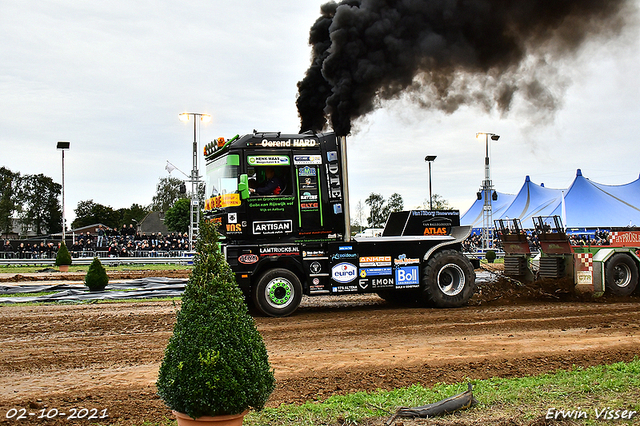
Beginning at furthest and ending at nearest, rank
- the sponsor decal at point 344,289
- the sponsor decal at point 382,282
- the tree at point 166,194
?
the tree at point 166,194 < the sponsor decal at point 382,282 < the sponsor decal at point 344,289

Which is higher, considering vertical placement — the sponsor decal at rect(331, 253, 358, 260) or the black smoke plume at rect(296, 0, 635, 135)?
the black smoke plume at rect(296, 0, 635, 135)

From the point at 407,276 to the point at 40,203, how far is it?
87.0 m

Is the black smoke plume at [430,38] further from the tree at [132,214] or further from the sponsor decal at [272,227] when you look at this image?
the tree at [132,214]

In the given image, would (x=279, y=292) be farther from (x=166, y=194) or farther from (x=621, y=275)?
(x=166, y=194)

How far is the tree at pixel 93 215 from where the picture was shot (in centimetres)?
10350

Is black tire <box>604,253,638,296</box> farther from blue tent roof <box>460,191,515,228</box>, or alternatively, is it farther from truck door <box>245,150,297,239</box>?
blue tent roof <box>460,191,515,228</box>

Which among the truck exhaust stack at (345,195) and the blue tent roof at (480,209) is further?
the blue tent roof at (480,209)

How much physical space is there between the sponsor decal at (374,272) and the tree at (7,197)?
76.3 metres

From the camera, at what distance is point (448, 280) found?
12.7m

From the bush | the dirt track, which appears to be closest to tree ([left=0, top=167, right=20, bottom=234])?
the bush

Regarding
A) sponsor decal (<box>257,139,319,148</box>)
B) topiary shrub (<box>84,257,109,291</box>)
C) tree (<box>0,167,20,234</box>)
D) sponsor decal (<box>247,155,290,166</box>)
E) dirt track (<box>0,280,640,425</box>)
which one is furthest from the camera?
tree (<box>0,167,20,234</box>)

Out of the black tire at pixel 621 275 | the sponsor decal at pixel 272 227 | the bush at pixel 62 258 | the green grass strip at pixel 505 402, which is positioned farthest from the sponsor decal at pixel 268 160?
the bush at pixel 62 258

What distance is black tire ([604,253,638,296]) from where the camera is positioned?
13.8 metres

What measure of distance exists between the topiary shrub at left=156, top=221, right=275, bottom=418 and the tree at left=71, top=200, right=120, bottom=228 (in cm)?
10774
